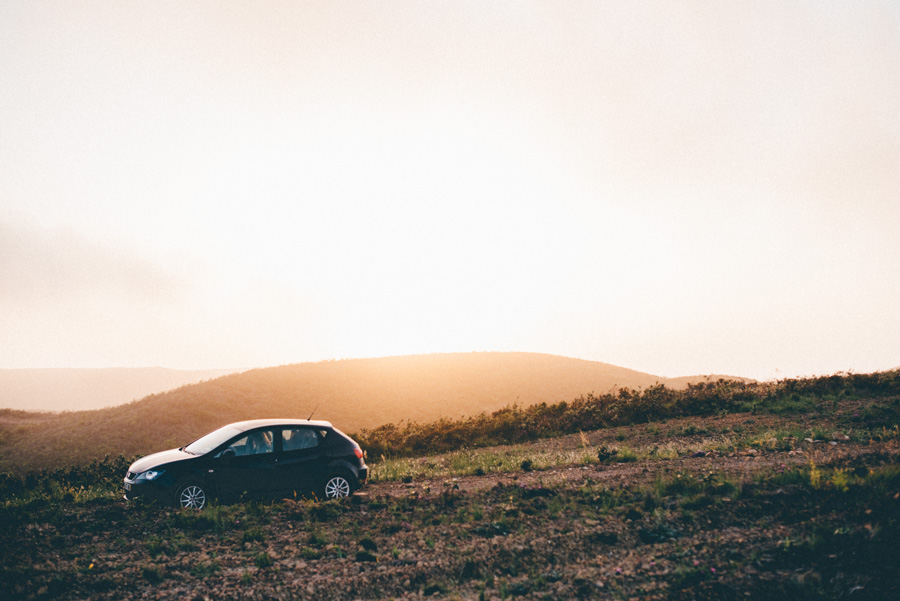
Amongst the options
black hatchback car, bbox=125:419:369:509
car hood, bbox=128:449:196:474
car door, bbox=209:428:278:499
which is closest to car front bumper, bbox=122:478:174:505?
black hatchback car, bbox=125:419:369:509

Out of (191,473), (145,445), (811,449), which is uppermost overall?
(191,473)

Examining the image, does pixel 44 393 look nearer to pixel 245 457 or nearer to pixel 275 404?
pixel 275 404

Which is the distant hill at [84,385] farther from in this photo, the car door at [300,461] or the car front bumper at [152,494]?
the car door at [300,461]

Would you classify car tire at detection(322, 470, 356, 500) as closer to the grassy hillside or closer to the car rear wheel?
the car rear wheel

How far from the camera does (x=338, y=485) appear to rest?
9602 mm

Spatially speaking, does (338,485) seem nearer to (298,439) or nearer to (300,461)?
(300,461)

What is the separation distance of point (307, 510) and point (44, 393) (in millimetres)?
181159

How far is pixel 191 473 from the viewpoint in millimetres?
8836

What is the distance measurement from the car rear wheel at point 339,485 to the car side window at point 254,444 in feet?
4.22

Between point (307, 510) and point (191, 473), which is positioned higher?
point (191, 473)

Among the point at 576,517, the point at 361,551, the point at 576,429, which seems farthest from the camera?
the point at 576,429

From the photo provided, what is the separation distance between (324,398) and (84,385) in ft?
468

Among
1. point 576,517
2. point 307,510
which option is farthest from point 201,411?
point 576,517

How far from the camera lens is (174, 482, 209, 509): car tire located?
8.70 metres
